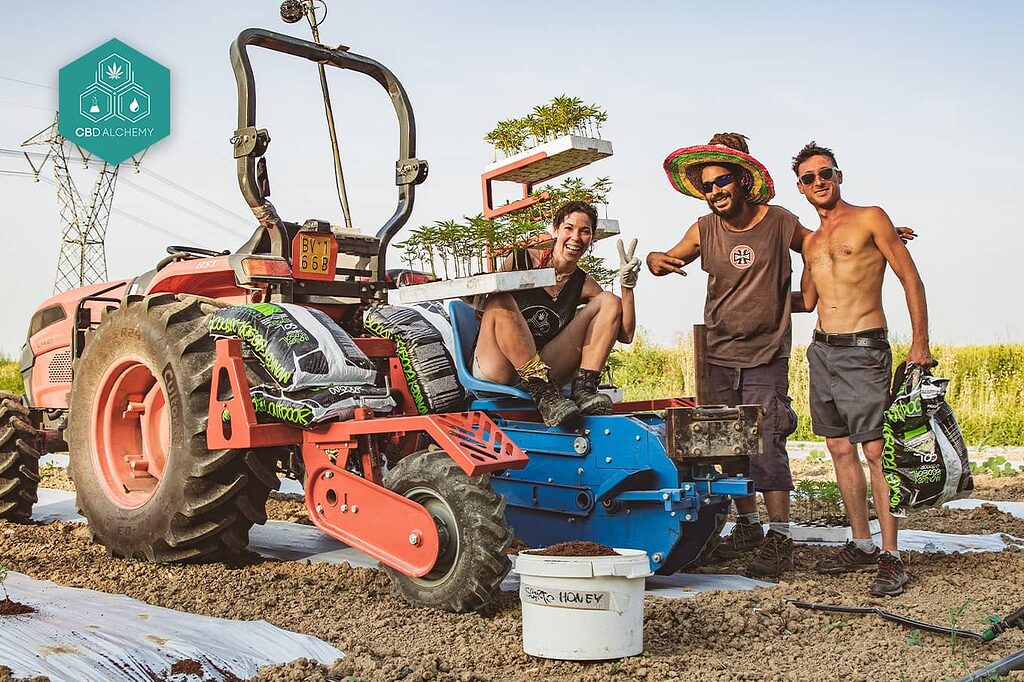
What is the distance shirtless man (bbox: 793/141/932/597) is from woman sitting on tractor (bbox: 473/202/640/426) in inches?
33.6

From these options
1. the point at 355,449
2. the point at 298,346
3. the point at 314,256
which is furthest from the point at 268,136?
the point at 355,449

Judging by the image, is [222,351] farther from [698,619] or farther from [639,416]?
[698,619]

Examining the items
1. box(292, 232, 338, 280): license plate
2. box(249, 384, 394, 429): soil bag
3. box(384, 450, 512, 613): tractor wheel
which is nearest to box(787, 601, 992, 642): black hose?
box(384, 450, 512, 613): tractor wheel

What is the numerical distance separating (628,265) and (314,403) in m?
1.46

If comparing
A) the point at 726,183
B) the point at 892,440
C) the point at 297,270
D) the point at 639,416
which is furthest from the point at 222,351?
the point at 892,440

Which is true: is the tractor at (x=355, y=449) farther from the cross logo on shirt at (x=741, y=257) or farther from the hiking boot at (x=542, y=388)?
the cross logo on shirt at (x=741, y=257)

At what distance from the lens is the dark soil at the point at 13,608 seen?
3.16 metres

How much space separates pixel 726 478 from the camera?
4.11 metres

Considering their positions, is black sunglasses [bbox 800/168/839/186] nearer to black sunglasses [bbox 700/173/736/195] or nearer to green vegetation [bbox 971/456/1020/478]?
black sunglasses [bbox 700/173/736/195]

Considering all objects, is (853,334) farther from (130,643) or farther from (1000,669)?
(130,643)

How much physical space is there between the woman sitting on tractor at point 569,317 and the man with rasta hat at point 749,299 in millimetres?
593

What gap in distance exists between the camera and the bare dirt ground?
10.1 feet

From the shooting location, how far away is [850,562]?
4535mm

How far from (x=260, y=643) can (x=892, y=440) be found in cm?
268
